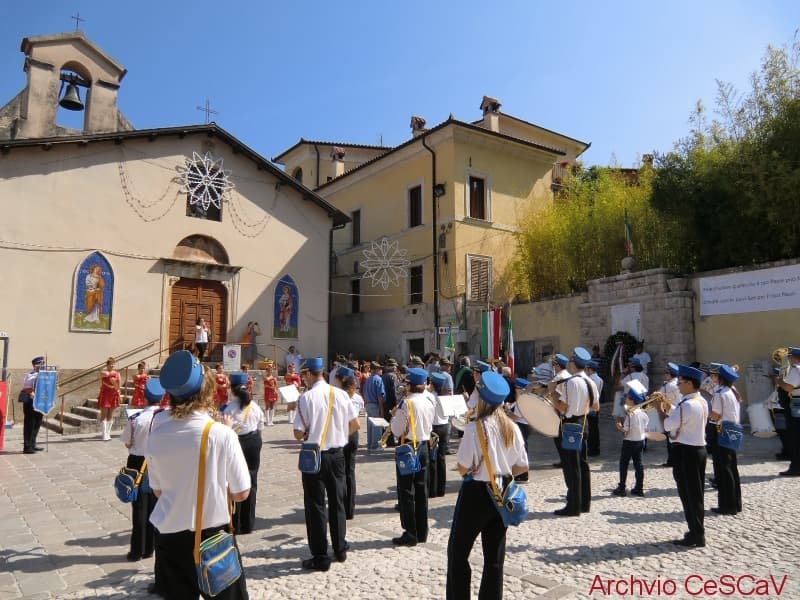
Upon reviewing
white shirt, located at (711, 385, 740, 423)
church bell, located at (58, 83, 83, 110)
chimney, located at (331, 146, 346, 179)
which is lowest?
white shirt, located at (711, 385, 740, 423)

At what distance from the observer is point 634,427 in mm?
8078

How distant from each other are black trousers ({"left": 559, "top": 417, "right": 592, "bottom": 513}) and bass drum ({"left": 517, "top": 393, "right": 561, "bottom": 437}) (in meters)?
1.30

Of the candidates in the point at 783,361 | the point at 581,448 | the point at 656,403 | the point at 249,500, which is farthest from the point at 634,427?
the point at 249,500

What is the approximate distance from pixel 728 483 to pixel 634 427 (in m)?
1.34

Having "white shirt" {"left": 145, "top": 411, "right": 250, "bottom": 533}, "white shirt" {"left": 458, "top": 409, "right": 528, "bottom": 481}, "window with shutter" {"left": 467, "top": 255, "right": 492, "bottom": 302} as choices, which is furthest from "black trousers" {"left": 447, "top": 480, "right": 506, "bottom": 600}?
"window with shutter" {"left": 467, "top": 255, "right": 492, "bottom": 302}

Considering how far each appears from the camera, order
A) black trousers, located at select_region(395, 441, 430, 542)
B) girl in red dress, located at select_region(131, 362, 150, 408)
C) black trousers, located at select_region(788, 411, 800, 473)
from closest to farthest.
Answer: black trousers, located at select_region(395, 441, 430, 542)
black trousers, located at select_region(788, 411, 800, 473)
girl in red dress, located at select_region(131, 362, 150, 408)

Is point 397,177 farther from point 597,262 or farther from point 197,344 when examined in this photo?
point 197,344

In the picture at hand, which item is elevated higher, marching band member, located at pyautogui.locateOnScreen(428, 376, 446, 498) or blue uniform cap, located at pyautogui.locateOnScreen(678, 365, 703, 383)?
blue uniform cap, located at pyautogui.locateOnScreen(678, 365, 703, 383)

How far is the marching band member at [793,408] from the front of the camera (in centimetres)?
898

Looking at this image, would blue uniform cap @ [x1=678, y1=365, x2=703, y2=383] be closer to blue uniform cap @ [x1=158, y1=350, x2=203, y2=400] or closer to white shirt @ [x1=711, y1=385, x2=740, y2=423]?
white shirt @ [x1=711, y1=385, x2=740, y2=423]

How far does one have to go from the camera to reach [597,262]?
67.5 ft

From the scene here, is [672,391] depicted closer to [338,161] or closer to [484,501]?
[484,501]

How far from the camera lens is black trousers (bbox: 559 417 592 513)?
7086 millimetres

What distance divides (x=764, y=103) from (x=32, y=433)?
60.7 feet
